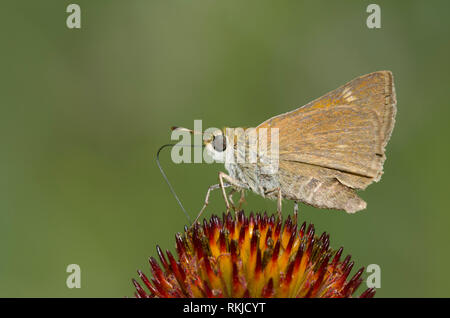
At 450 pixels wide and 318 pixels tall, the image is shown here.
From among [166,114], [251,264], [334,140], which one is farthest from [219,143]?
[166,114]

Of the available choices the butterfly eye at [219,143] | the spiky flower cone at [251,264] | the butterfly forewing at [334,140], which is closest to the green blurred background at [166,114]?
the butterfly forewing at [334,140]

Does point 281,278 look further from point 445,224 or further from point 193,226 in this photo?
point 445,224

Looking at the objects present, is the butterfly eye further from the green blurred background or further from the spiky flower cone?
the green blurred background

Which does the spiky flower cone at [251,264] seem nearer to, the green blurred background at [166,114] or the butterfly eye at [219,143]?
the butterfly eye at [219,143]

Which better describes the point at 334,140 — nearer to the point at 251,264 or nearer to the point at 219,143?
the point at 219,143
